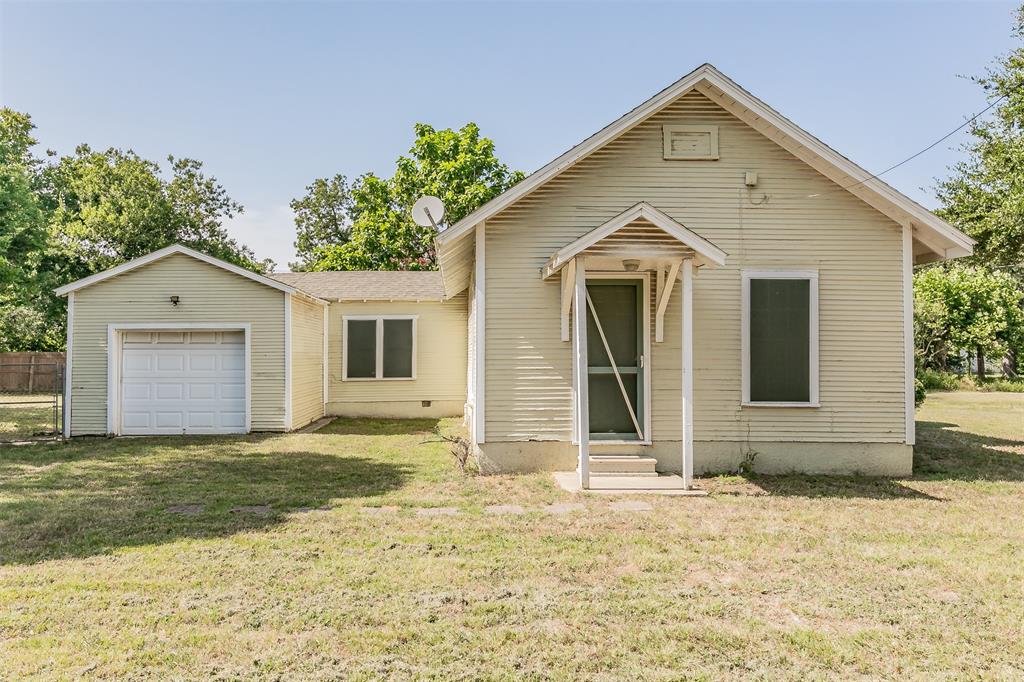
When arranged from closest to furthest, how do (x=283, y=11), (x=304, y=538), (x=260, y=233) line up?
1. (x=304, y=538)
2. (x=283, y=11)
3. (x=260, y=233)

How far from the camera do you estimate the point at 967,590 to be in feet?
13.1

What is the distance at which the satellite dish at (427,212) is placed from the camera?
10.8 meters

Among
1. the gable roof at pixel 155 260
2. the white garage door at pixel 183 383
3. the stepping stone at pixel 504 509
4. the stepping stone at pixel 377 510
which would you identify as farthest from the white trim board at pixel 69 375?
the stepping stone at pixel 504 509

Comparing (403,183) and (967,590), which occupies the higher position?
(403,183)

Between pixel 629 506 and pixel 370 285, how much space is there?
36.8ft

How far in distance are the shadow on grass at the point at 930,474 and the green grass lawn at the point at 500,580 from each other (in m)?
0.07

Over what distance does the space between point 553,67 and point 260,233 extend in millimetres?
28949

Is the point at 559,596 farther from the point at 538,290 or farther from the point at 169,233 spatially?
the point at 169,233

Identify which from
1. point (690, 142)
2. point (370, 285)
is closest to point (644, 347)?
point (690, 142)

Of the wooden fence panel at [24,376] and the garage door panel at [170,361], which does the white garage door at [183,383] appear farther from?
the wooden fence panel at [24,376]

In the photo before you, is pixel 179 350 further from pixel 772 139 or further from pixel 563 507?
pixel 772 139

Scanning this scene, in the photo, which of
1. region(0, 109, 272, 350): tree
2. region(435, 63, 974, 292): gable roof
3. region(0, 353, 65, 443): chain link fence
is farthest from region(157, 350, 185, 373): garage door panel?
region(0, 109, 272, 350): tree

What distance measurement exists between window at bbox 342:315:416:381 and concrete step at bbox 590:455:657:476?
7.93 metres

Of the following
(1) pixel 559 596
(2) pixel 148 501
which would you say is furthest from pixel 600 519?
(2) pixel 148 501
